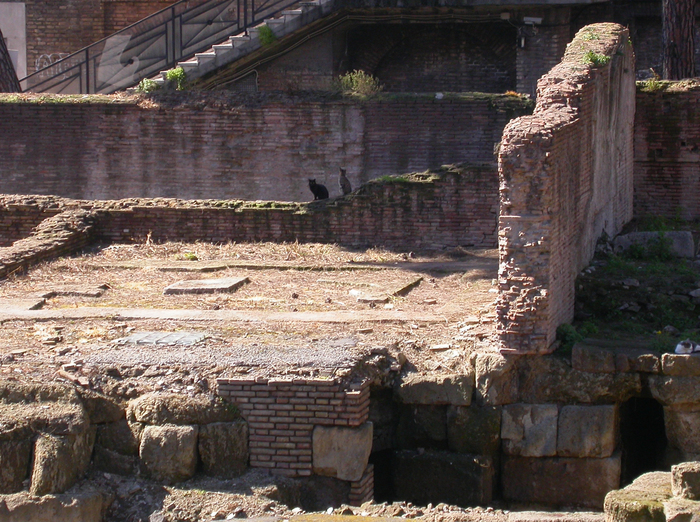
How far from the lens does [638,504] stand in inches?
269

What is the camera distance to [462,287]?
11328mm

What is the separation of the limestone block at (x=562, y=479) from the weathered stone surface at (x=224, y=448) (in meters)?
2.20

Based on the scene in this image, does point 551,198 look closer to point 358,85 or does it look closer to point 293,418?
point 293,418

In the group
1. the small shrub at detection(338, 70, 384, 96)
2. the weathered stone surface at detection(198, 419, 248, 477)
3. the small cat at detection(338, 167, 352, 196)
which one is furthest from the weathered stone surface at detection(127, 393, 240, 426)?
the small shrub at detection(338, 70, 384, 96)

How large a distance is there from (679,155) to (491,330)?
742cm

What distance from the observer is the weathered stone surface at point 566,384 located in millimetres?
8516

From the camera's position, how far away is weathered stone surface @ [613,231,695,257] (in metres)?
12.4

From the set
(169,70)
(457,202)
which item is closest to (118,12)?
(169,70)

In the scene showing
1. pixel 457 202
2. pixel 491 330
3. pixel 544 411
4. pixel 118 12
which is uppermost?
pixel 118 12

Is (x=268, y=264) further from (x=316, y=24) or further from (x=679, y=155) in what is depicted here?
(x=316, y=24)

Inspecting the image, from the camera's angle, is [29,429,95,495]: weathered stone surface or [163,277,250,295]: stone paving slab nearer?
[29,429,95,495]: weathered stone surface

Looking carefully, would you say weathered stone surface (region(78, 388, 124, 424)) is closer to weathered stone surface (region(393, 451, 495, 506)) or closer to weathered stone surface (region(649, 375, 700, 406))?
weathered stone surface (region(393, 451, 495, 506))

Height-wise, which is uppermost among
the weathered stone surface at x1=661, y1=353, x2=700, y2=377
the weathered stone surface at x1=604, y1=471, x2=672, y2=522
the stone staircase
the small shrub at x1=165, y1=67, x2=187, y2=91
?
the stone staircase

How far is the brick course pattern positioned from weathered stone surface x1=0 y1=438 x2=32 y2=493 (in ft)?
5.28
